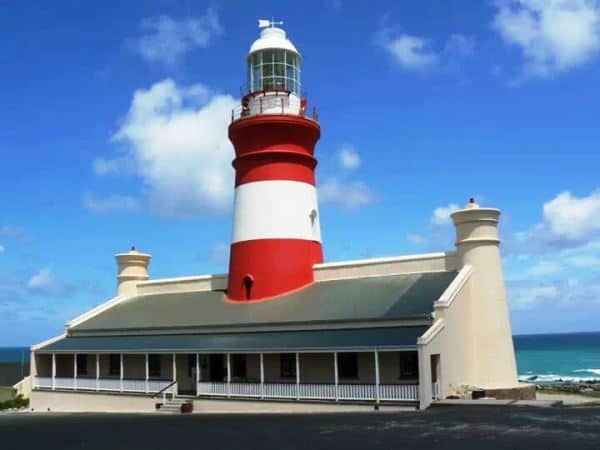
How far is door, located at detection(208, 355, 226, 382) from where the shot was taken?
27.1m

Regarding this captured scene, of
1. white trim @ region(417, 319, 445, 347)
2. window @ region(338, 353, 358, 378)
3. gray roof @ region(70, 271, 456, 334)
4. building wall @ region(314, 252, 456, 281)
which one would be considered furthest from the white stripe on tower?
white trim @ region(417, 319, 445, 347)

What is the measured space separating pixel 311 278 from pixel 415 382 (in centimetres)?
779

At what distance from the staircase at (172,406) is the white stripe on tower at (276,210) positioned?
6807mm

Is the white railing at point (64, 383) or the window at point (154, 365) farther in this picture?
the white railing at point (64, 383)

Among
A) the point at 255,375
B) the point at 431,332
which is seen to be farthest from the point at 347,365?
the point at 431,332

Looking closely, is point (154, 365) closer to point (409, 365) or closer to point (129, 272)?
point (129, 272)

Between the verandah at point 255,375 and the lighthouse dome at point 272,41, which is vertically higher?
the lighthouse dome at point 272,41

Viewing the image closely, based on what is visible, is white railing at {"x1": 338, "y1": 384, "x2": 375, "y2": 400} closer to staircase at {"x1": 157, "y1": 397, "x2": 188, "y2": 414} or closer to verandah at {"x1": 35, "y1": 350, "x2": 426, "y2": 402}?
verandah at {"x1": 35, "y1": 350, "x2": 426, "y2": 402}

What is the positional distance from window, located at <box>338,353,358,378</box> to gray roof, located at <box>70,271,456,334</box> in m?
1.30

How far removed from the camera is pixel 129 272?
1378 inches

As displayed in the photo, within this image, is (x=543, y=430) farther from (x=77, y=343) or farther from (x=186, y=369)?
(x=77, y=343)

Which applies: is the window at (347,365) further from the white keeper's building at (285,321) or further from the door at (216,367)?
the door at (216,367)

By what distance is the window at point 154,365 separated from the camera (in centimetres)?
2853

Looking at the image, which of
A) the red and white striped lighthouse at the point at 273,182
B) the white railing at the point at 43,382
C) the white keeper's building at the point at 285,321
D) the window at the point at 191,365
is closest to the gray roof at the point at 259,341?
the white keeper's building at the point at 285,321
